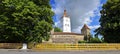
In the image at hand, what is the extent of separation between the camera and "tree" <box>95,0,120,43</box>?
3422cm

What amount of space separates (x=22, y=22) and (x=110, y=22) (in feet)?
49.1

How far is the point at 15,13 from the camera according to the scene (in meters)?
27.8

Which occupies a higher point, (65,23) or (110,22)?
(65,23)

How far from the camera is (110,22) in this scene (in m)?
35.3

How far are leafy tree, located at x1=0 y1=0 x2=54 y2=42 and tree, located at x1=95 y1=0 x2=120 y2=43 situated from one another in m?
10.9

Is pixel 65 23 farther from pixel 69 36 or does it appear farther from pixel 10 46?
pixel 10 46

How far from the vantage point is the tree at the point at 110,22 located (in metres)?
34.2

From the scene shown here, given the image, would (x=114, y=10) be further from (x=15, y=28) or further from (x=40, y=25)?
(x=15, y=28)

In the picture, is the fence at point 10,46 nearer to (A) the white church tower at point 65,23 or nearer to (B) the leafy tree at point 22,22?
(B) the leafy tree at point 22,22

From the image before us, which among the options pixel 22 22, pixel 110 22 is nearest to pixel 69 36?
pixel 110 22

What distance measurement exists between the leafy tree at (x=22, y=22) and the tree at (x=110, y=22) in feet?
35.7

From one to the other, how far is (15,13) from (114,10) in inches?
638

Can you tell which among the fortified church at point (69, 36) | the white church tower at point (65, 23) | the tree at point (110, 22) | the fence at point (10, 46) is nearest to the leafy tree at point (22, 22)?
the fence at point (10, 46)

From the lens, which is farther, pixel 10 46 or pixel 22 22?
pixel 22 22
